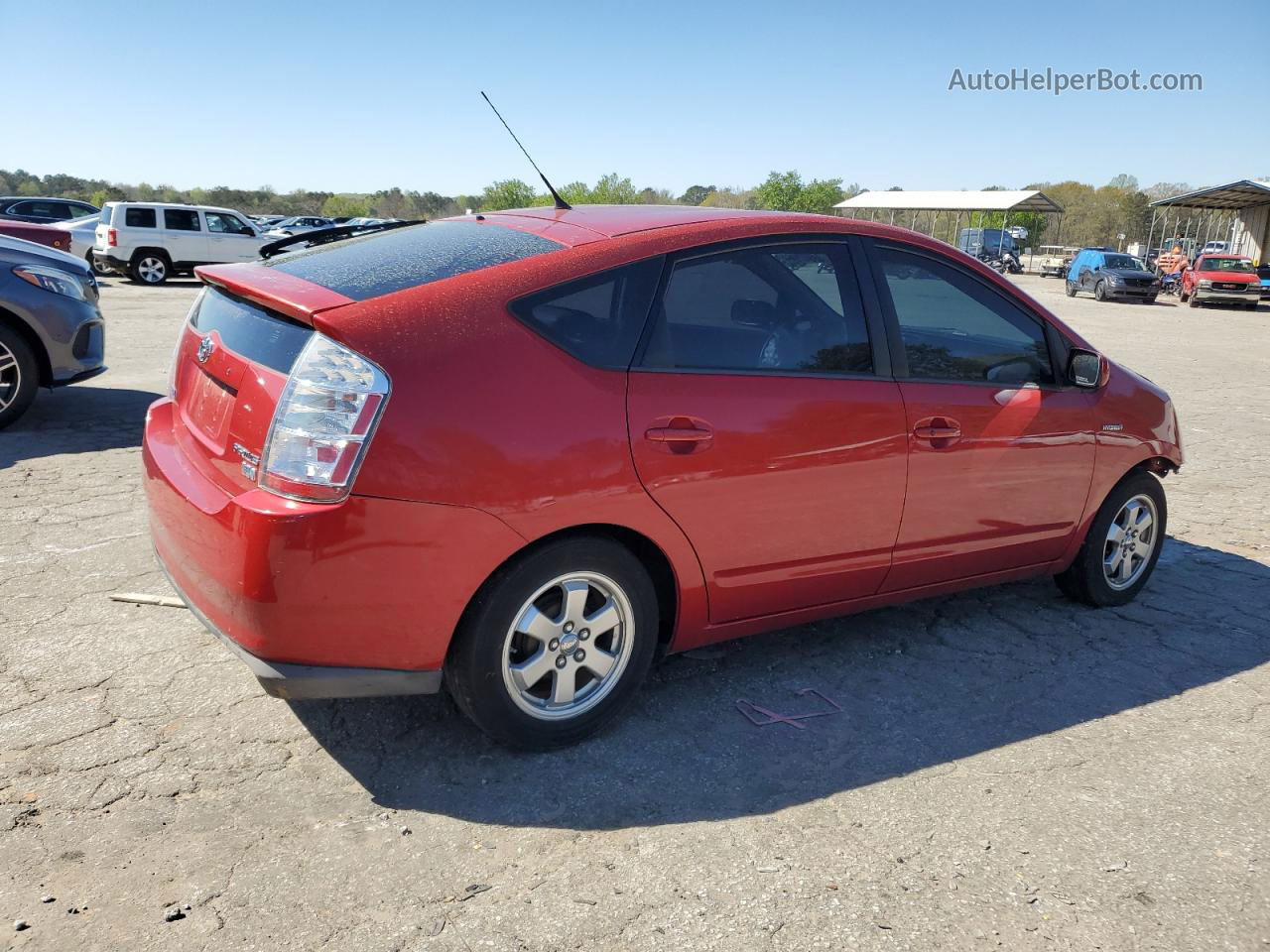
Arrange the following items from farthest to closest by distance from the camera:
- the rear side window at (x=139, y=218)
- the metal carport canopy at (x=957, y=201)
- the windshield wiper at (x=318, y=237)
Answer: the metal carport canopy at (x=957, y=201) < the rear side window at (x=139, y=218) < the windshield wiper at (x=318, y=237)

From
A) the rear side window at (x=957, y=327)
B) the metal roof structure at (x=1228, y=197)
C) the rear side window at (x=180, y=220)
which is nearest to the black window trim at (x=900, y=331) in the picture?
the rear side window at (x=957, y=327)

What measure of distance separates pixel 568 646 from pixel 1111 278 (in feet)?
112

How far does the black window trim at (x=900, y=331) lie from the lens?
369 cm

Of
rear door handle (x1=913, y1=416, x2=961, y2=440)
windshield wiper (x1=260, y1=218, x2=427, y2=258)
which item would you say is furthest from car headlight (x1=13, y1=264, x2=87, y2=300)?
rear door handle (x1=913, y1=416, x2=961, y2=440)

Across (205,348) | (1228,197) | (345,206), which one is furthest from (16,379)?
(345,206)

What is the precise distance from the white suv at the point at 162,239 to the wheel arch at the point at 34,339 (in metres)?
16.2

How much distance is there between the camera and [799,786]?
3.06 metres

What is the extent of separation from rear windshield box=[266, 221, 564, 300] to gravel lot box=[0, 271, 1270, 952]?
1.44 meters

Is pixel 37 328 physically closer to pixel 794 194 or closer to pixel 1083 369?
pixel 1083 369

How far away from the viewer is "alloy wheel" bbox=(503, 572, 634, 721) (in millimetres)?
3010

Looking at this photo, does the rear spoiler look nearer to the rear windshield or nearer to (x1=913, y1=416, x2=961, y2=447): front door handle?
the rear windshield

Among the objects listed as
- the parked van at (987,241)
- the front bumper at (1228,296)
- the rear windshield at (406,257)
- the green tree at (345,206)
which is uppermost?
the green tree at (345,206)

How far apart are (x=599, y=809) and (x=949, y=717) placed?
1.39 meters

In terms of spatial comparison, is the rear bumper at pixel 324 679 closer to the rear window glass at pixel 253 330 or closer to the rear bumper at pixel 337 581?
the rear bumper at pixel 337 581
